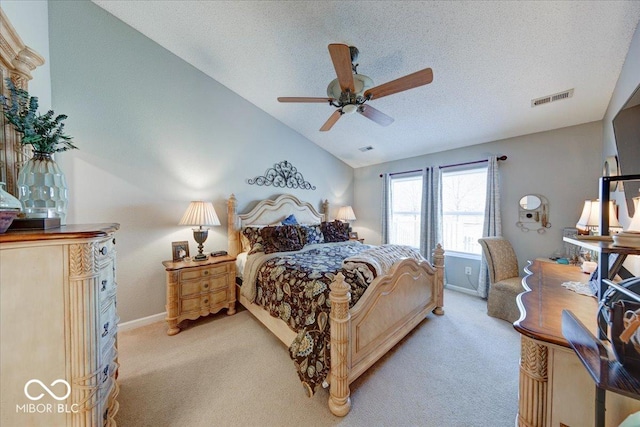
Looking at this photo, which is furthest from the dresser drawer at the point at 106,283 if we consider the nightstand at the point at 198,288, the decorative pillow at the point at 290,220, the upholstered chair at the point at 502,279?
the upholstered chair at the point at 502,279

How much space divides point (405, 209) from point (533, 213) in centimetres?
191

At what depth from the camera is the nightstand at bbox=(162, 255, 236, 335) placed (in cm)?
246

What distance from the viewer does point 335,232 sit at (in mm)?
3656

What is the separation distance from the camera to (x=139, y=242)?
2.63 meters

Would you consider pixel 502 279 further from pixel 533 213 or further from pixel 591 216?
pixel 591 216

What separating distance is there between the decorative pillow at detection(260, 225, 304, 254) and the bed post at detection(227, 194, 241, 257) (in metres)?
0.59

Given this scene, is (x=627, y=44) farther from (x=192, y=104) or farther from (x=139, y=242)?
(x=139, y=242)

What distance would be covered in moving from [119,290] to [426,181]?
4671mm

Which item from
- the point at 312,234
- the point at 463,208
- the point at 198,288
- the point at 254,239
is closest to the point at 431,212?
the point at 463,208

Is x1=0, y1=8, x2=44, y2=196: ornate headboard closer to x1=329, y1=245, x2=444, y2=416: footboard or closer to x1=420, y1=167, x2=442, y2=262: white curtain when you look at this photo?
x1=329, y1=245, x2=444, y2=416: footboard

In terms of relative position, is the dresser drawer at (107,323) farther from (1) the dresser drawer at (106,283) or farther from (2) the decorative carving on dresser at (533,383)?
(2) the decorative carving on dresser at (533,383)

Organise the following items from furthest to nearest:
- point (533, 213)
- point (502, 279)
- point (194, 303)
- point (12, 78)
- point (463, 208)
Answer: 1. point (463, 208)
2. point (533, 213)
3. point (502, 279)
4. point (194, 303)
5. point (12, 78)

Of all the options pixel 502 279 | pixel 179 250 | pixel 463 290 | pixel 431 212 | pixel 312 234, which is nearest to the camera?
pixel 179 250

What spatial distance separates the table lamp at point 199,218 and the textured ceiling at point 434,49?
184 centimetres
